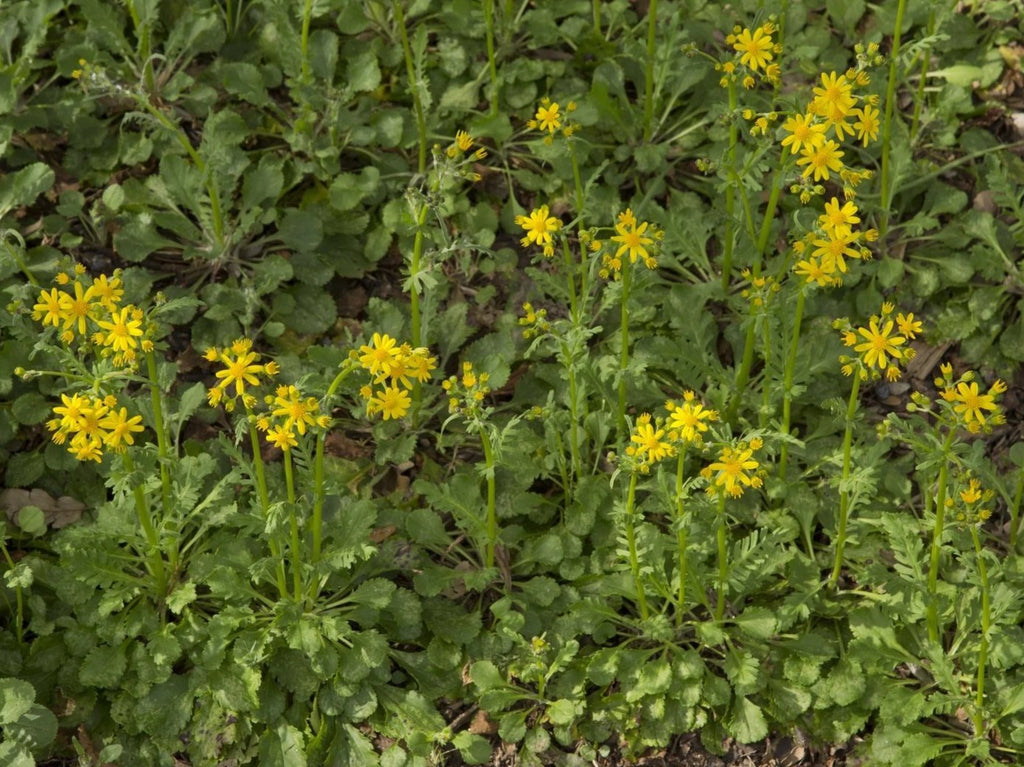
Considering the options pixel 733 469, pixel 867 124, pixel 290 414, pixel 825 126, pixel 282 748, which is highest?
pixel 825 126

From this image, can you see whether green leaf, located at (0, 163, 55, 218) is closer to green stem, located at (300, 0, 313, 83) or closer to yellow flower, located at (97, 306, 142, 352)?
green stem, located at (300, 0, 313, 83)

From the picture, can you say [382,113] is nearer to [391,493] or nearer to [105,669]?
[391,493]

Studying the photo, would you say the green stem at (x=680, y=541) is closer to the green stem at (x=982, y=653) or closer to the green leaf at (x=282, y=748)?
the green stem at (x=982, y=653)

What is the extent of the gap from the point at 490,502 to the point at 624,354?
73 centimetres

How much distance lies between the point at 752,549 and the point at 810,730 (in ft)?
2.29

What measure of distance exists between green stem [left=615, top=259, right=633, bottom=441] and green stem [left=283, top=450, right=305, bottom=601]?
1.24 metres

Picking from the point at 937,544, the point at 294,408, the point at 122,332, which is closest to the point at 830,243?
the point at 937,544

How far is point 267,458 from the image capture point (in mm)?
5039

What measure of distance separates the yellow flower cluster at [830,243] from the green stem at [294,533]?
1.82 m

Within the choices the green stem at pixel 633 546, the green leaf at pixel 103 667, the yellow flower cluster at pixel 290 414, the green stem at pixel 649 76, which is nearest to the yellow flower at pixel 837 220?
the green stem at pixel 633 546

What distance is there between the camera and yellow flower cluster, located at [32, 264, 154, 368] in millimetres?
3848

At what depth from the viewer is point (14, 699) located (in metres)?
4.19

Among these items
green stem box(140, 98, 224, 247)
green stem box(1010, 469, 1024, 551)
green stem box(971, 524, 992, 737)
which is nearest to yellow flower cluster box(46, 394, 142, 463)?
green stem box(140, 98, 224, 247)

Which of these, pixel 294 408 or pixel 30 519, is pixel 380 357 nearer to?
pixel 294 408
